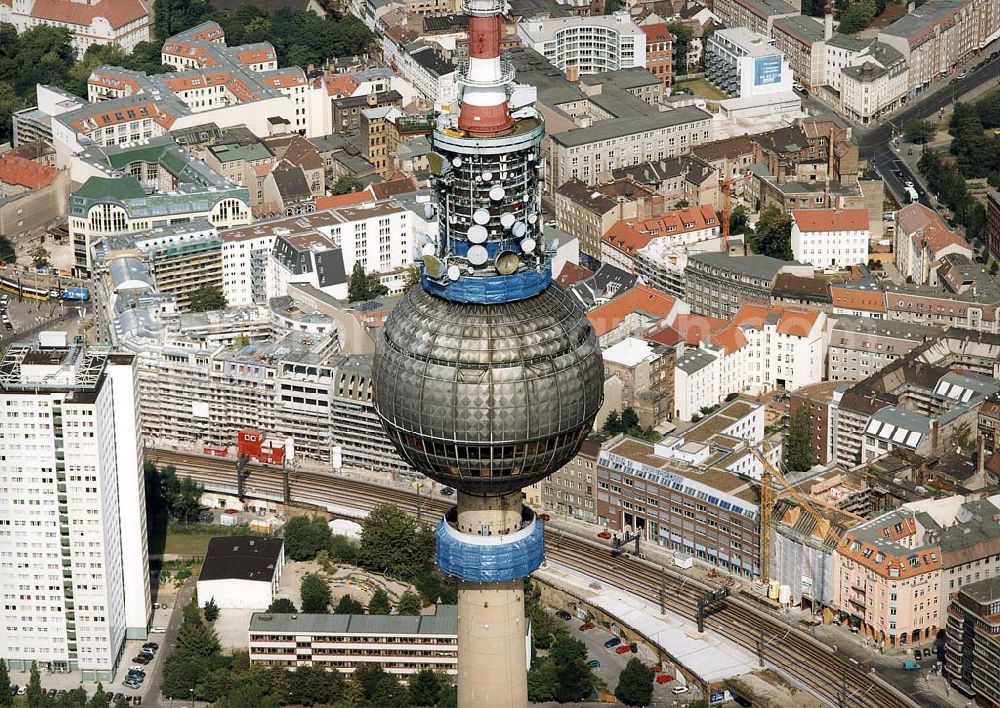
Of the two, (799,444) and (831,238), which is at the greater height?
(831,238)

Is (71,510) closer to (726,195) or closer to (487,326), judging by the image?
(487,326)

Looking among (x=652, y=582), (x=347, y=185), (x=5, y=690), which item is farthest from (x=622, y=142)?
(x=5, y=690)

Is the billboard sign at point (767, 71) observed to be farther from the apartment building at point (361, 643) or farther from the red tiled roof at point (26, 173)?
the apartment building at point (361, 643)

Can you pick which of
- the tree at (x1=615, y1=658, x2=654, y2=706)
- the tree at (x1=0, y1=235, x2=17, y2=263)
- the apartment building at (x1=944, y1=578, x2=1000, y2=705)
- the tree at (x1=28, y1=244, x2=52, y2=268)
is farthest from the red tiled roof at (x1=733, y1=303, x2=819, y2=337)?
the tree at (x1=0, y1=235, x2=17, y2=263)

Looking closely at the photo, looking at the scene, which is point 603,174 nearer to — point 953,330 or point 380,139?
point 380,139

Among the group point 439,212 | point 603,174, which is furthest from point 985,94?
point 439,212

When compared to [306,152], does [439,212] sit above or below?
above
